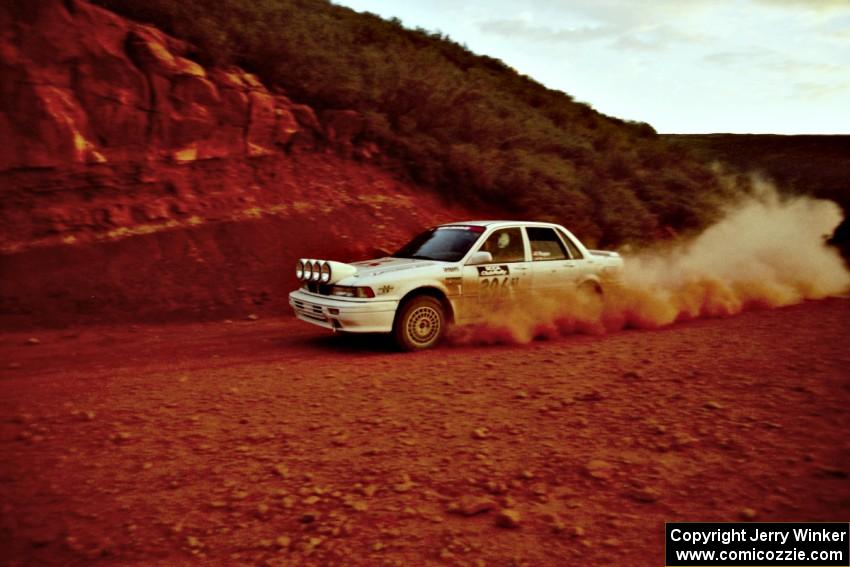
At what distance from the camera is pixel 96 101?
11.2 m

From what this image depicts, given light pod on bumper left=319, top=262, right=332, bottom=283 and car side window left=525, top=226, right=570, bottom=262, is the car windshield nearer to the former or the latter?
car side window left=525, top=226, right=570, bottom=262

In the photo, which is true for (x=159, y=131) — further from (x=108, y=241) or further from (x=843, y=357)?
(x=843, y=357)

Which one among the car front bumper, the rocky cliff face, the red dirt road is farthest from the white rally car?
the rocky cliff face

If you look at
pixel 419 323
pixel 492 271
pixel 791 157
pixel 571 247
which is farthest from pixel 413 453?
pixel 791 157

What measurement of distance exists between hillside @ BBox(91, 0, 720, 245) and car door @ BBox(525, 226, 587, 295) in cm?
682

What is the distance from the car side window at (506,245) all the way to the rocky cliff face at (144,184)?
4328 millimetres

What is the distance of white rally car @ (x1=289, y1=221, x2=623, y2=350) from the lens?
24.0 ft

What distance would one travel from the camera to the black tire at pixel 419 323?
24.5 feet


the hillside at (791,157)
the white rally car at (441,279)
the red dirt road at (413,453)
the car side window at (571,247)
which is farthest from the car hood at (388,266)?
the hillside at (791,157)

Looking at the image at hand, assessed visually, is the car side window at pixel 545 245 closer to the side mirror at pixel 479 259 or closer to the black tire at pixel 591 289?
the black tire at pixel 591 289

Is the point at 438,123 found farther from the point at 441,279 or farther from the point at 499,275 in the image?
the point at 441,279

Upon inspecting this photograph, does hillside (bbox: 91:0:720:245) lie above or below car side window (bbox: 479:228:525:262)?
above

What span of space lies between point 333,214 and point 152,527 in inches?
396

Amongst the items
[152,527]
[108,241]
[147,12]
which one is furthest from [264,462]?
[147,12]
